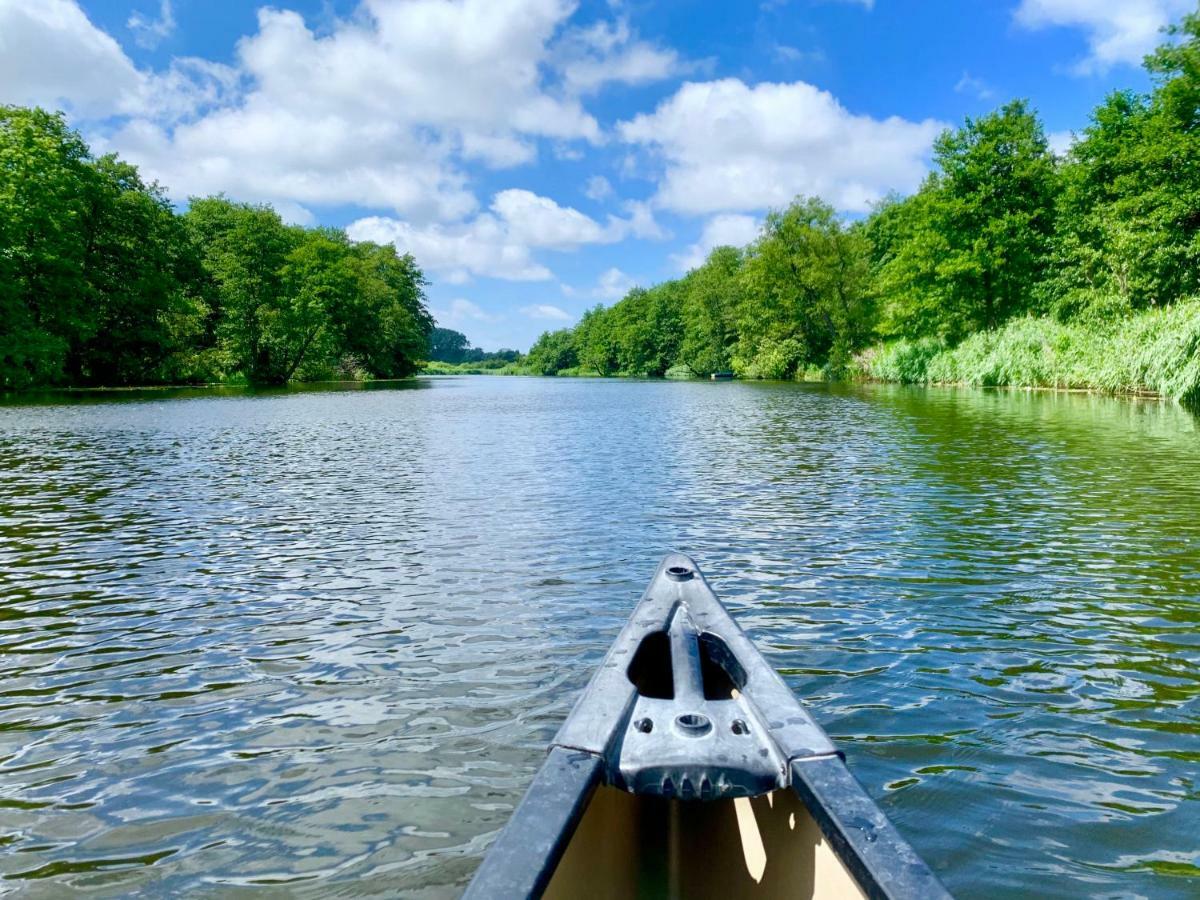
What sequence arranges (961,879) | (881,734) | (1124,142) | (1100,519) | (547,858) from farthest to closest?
(1124,142), (1100,519), (881,734), (961,879), (547,858)

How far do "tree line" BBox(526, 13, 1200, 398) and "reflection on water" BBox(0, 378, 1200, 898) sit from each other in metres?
17.8

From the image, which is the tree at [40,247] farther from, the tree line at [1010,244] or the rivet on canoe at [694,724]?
the tree line at [1010,244]

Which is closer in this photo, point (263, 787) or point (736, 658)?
point (736, 658)

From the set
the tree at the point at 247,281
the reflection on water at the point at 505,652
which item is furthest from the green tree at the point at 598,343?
the reflection on water at the point at 505,652

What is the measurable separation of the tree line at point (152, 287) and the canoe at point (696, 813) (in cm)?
4746

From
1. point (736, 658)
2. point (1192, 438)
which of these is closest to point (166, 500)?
point (736, 658)

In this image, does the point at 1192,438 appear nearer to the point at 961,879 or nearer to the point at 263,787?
the point at 961,879

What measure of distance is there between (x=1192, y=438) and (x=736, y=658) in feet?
53.7

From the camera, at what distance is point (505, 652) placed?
502 centimetres

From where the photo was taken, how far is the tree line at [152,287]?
40.3 meters

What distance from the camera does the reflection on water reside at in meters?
3.01

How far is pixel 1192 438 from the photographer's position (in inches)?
587

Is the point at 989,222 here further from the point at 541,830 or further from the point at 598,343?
the point at 598,343

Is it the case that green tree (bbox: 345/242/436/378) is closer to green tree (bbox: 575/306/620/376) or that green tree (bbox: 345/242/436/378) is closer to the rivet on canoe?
green tree (bbox: 575/306/620/376)
